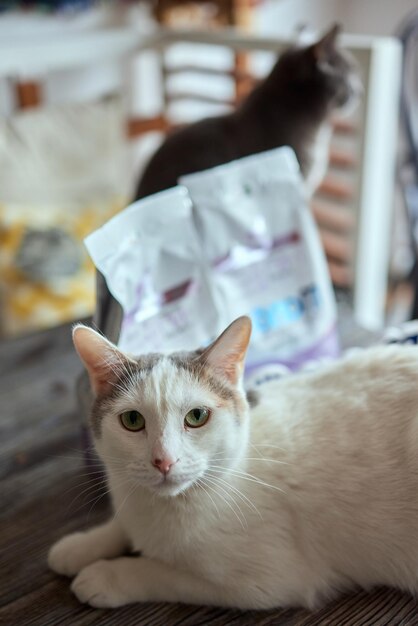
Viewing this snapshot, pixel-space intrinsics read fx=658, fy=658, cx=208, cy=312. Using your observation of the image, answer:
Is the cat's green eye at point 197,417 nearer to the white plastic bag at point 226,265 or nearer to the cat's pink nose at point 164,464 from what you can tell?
the cat's pink nose at point 164,464

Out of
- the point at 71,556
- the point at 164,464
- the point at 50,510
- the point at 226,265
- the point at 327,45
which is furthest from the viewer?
the point at 327,45

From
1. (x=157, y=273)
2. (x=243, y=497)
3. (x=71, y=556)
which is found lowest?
(x=71, y=556)

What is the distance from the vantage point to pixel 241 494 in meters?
0.71

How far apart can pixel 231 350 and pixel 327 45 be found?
35.4 inches

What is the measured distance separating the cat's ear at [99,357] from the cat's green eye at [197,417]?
9cm

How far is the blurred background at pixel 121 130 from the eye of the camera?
150 centimetres

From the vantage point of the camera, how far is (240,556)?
2.30ft

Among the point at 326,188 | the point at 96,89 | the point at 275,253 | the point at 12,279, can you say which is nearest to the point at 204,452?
the point at 275,253

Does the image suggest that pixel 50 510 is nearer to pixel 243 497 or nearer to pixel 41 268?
pixel 243 497

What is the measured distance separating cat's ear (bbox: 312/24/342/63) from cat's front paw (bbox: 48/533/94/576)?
1.06 m

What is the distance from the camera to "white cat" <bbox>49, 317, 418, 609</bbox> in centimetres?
68

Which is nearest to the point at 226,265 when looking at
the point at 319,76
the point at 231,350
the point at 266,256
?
the point at 266,256

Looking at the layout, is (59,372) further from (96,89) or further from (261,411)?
(96,89)

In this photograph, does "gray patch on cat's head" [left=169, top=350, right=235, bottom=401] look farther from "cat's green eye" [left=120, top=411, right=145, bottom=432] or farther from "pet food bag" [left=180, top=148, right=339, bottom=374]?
"pet food bag" [left=180, top=148, right=339, bottom=374]
